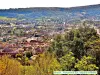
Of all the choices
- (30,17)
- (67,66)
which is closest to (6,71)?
(67,66)

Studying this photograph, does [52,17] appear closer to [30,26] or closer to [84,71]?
[30,26]

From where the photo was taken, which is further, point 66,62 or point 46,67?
point 66,62

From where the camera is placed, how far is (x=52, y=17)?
46.9 metres

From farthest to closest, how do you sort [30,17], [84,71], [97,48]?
[30,17] < [97,48] < [84,71]

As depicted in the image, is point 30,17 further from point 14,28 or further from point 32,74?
point 32,74

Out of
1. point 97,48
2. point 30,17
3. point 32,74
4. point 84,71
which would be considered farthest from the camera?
point 30,17

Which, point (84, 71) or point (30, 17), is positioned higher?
point (84, 71)

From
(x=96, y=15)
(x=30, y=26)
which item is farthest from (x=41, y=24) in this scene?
(x=96, y=15)

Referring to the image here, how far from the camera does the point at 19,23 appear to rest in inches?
1860

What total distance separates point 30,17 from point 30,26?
357cm

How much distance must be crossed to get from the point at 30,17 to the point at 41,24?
312 cm

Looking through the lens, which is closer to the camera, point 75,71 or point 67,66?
point 75,71

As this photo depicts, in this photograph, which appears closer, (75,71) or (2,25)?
(75,71)

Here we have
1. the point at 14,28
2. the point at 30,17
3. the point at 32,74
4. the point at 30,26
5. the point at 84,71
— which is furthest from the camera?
the point at 30,17
